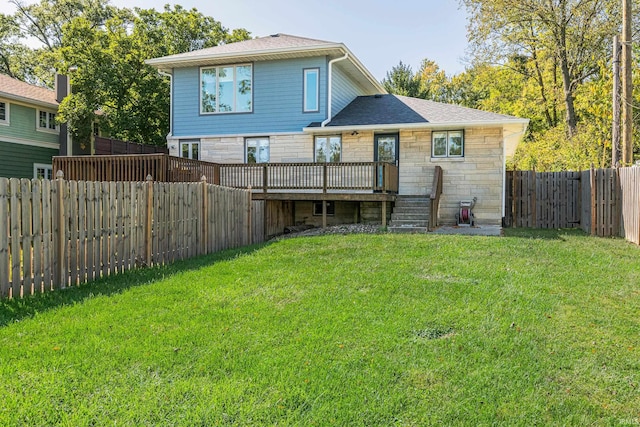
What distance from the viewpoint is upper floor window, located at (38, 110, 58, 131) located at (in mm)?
22000

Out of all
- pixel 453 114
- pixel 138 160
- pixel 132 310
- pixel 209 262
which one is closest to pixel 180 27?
pixel 138 160

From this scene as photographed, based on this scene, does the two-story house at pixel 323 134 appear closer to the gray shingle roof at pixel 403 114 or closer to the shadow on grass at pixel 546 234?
the gray shingle roof at pixel 403 114

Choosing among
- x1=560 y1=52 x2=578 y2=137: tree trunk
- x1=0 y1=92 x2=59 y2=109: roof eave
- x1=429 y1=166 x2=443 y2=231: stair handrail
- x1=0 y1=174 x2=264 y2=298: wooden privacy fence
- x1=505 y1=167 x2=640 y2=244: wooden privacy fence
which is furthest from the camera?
x1=560 y1=52 x2=578 y2=137: tree trunk

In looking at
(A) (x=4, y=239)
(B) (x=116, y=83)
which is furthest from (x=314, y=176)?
(B) (x=116, y=83)

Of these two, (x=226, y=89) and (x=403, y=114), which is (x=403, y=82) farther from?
(x=226, y=89)

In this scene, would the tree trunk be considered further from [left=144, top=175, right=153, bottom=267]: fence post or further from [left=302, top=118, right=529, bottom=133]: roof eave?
[left=144, top=175, right=153, bottom=267]: fence post

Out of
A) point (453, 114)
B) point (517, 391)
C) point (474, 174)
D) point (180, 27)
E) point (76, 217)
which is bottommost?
point (517, 391)

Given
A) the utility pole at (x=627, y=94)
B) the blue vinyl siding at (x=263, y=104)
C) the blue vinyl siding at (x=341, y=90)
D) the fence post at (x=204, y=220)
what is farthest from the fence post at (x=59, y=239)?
the utility pole at (x=627, y=94)

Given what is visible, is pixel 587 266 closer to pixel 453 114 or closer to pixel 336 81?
pixel 453 114

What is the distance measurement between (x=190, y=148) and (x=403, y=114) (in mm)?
8370

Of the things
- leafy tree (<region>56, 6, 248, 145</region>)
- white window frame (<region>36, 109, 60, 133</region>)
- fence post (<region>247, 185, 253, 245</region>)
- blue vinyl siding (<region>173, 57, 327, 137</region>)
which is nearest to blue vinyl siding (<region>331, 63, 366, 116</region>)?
blue vinyl siding (<region>173, 57, 327, 137</region>)

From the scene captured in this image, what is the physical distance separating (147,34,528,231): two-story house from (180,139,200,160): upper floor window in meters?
0.05

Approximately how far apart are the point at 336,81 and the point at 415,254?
1052 cm

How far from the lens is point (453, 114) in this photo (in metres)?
15.6
